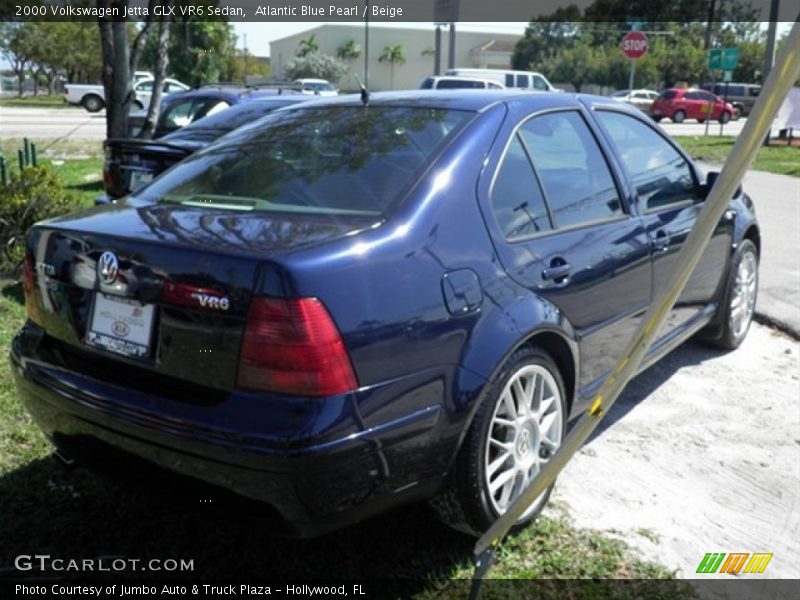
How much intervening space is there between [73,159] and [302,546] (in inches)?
559

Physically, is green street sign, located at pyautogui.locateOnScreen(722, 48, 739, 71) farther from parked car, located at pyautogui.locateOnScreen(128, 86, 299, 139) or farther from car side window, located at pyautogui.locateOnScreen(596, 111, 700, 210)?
car side window, located at pyautogui.locateOnScreen(596, 111, 700, 210)

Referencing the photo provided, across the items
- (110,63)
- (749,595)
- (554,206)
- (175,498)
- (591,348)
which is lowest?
(749,595)

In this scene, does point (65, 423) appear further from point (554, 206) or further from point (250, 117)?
point (250, 117)

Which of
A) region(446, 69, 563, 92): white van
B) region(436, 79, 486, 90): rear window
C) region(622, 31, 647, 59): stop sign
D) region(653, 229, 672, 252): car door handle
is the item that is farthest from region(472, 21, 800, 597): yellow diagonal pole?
region(446, 69, 563, 92): white van

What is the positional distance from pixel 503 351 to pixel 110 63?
20.7ft

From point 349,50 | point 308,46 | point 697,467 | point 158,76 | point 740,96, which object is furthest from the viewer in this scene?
point 349,50

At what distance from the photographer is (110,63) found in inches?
302

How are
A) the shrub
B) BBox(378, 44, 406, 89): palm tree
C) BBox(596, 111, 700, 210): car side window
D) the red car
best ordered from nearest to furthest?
BBox(596, 111, 700, 210): car side window < the shrub < the red car < BBox(378, 44, 406, 89): palm tree

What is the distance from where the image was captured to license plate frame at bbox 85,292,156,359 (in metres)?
2.48

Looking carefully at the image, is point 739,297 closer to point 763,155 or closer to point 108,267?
point 108,267

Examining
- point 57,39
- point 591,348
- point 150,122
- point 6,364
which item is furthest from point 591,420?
point 57,39

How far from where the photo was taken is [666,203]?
13.8 feet

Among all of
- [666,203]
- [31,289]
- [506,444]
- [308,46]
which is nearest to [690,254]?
[506,444]

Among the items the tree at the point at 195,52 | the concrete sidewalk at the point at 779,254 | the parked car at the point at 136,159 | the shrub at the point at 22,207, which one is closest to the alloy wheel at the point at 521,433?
the concrete sidewalk at the point at 779,254
